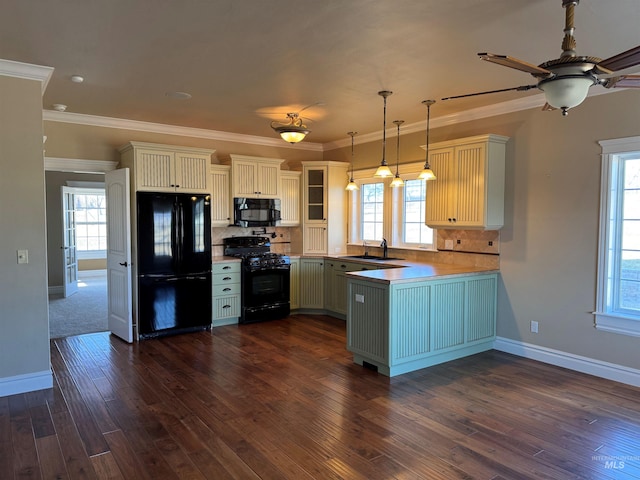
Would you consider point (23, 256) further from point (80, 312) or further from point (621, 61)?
point (621, 61)

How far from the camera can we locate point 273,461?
8.66 feet

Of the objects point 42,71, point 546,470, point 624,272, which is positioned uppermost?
point 42,71

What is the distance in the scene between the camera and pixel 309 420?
10.4ft

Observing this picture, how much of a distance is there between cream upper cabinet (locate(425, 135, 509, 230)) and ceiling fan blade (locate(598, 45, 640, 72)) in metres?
2.58

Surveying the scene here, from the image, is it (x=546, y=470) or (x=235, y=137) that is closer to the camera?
(x=546, y=470)

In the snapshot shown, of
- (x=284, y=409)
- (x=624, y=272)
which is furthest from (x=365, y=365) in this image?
(x=624, y=272)

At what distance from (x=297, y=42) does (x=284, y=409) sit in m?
2.75

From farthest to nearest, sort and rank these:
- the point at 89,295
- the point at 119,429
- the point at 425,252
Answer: the point at 89,295 < the point at 425,252 < the point at 119,429

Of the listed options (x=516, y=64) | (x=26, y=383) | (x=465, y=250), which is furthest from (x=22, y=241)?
(x=465, y=250)

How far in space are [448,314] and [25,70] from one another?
442 centimetres

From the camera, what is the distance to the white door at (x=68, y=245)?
8.36 m

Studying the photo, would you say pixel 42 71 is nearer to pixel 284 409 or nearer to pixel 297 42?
pixel 297 42

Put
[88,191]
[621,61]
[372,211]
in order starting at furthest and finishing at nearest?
[88,191] < [372,211] < [621,61]

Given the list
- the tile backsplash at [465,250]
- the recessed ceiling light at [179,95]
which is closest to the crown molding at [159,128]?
the recessed ceiling light at [179,95]
